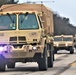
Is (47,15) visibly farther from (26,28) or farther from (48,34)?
(26,28)

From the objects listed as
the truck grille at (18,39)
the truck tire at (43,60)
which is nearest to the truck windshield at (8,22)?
the truck grille at (18,39)

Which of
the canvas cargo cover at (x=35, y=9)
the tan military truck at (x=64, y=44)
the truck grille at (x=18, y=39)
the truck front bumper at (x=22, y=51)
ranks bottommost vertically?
the tan military truck at (x=64, y=44)

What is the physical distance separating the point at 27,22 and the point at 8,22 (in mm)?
907

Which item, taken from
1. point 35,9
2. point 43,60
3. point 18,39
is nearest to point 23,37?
point 18,39

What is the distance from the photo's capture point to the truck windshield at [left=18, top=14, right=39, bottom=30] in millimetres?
20281

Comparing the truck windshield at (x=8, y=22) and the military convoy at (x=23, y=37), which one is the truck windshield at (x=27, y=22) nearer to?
the military convoy at (x=23, y=37)

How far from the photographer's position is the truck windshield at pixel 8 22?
20405mm

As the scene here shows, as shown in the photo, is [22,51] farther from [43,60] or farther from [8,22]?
[8,22]

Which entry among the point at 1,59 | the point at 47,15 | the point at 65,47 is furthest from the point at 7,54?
the point at 65,47

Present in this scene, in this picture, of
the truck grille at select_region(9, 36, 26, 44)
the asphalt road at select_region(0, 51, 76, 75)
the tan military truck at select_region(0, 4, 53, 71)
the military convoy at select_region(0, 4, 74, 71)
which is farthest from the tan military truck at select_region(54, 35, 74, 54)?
the truck grille at select_region(9, 36, 26, 44)

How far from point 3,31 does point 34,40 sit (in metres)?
1.50

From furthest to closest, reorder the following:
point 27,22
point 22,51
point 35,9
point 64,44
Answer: point 64,44 < point 35,9 < point 27,22 < point 22,51

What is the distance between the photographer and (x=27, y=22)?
67.1 feet

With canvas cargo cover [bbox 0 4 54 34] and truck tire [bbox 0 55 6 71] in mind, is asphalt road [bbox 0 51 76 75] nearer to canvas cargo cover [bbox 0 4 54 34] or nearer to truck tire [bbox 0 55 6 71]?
truck tire [bbox 0 55 6 71]
